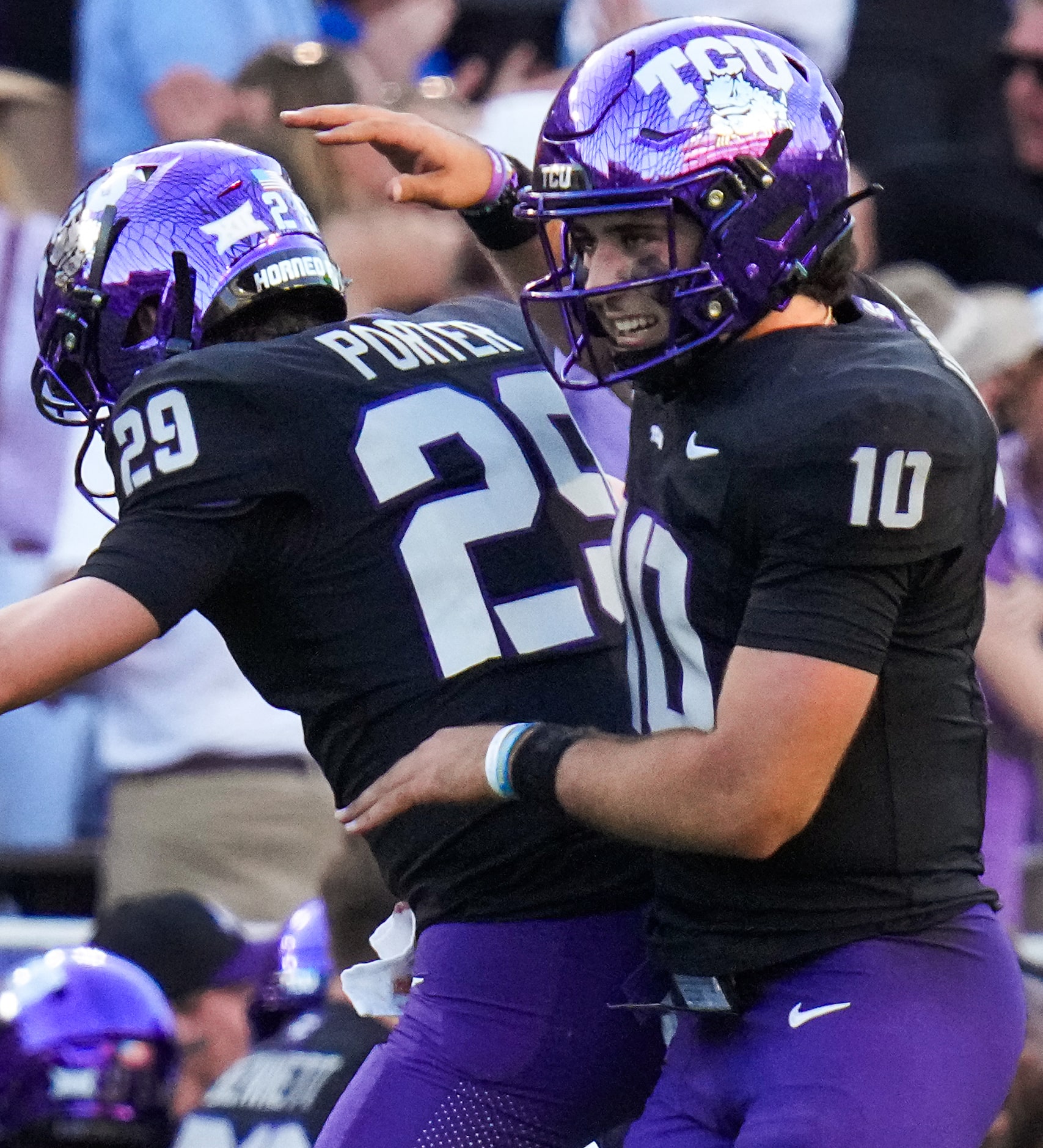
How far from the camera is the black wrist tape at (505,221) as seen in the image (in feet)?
10.8

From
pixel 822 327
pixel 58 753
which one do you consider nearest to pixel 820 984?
pixel 822 327

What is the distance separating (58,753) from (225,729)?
102 centimetres

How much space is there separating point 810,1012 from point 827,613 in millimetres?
473

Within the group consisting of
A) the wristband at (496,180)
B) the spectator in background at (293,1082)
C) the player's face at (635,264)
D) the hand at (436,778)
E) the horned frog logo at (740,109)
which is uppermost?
the horned frog logo at (740,109)

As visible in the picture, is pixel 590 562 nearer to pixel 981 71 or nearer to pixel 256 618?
pixel 256 618

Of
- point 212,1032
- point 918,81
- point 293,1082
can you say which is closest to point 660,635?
point 293,1082

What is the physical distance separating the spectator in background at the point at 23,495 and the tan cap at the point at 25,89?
0.56 metres

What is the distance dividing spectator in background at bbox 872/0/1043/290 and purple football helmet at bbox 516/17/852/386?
Answer: 4.36 meters

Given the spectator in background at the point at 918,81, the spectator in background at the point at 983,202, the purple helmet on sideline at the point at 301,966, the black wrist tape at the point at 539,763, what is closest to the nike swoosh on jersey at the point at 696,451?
the black wrist tape at the point at 539,763

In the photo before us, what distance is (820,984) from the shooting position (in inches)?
99.8

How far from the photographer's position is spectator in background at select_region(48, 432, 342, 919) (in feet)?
18.4

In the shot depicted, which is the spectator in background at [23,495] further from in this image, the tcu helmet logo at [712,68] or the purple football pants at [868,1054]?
the purple football pants at [868,1054]

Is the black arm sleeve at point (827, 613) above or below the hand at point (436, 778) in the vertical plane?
above

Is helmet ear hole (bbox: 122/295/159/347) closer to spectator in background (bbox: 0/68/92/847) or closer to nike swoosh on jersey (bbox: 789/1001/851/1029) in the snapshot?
nike swoosh on jersey (bbox: 789/1001/851/1029)
